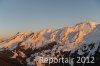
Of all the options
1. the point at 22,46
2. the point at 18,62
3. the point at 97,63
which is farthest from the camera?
the point at 22,46

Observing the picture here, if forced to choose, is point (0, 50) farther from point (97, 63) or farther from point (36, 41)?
point (97, 63)

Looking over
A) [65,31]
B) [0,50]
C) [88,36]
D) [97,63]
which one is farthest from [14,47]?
[97,63]

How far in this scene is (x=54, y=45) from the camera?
208 feet

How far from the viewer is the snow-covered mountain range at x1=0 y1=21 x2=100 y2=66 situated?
173 ft

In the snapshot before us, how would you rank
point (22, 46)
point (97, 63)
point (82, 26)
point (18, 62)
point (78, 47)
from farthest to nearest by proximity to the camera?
point (82, 26)
point (22, 46)
point (78, 47)
point (18, 62)
point (97, 63)

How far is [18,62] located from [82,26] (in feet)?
86.7

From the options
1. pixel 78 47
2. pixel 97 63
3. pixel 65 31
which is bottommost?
pixel 97 63

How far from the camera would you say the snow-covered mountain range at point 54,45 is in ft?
173

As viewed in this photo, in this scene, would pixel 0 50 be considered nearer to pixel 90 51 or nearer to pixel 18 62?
pixel 18 62

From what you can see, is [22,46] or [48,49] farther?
[22,46]

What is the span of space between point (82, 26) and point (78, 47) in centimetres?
1647

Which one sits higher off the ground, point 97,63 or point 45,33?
point 45,33

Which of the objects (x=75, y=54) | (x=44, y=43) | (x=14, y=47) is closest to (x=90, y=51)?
(x=75, y=54)

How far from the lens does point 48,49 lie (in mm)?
60906
